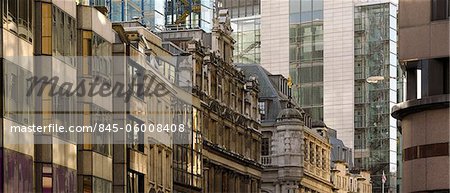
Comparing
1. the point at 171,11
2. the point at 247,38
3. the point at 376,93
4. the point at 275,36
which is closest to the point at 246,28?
the point at 247,38

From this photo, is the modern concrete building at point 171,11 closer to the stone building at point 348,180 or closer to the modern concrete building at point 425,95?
the stone building at point 348,180

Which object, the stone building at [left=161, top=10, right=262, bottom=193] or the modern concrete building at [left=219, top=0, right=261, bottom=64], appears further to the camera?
the modern concrete building at [left=219, top=0, right=261, bottom=64]

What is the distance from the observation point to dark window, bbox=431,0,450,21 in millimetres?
42700

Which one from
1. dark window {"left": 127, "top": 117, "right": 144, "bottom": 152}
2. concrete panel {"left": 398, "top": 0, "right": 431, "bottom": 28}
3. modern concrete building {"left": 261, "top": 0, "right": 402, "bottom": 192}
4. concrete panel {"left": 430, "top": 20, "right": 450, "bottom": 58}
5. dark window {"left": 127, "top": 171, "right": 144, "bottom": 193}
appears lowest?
dark window {"left": 127, "top": 171, "right": 144, "bottom": 193}

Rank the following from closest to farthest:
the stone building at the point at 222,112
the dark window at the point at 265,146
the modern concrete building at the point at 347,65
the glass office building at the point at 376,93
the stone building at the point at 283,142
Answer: the stone building at the point at 222,112
the stone building at the point at 283,142
the dark window at the point at 265,146
the glass office building at the point at 376,93
the modern concrete building at the point at 347,65

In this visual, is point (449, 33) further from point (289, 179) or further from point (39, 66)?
point (289, 179)

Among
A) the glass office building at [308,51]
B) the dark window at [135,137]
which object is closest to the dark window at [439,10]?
the dark window at [135,137]

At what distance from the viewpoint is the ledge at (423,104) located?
41.5 meters

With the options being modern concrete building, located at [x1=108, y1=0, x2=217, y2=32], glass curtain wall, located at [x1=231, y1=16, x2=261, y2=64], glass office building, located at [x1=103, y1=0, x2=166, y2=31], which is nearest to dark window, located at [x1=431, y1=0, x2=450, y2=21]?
glass office building, located at [x1=103, y1=0, x2=166, y2=31]

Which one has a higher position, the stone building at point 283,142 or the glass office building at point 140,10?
the glass office building at point 140,10

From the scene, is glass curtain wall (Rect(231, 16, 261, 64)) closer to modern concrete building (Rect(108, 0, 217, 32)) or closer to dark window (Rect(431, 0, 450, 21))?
modern concrete building (Rect(108, 0, 217, 32))

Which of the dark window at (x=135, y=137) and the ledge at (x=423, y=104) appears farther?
the dark window at (x=135, y=137)

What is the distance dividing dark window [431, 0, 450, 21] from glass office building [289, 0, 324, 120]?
12473 cm

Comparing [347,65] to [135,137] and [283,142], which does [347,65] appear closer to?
[283,142]
